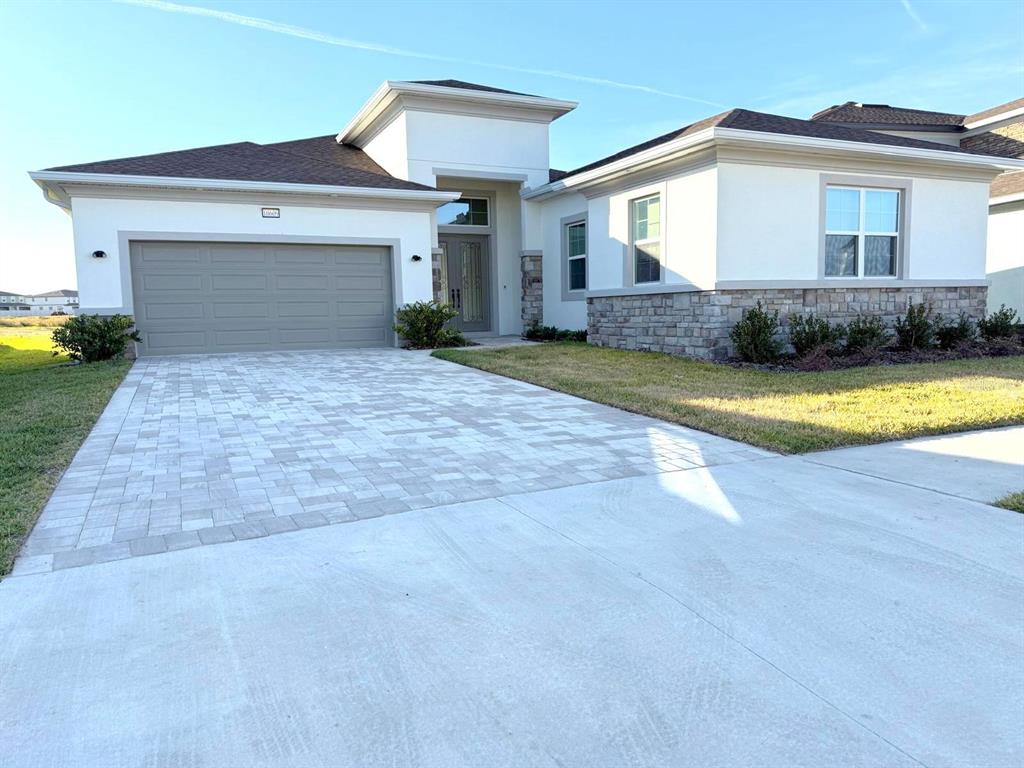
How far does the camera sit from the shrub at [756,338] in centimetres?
1061

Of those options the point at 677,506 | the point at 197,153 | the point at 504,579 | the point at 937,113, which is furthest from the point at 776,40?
the point at 504,579

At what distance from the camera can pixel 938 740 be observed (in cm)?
199

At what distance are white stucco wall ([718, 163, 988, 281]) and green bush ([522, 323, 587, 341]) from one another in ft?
15.4

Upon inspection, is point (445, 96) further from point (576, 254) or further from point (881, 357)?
point (881, 357)

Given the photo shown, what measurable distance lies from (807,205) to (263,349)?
415 inches

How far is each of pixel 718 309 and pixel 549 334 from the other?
5568 millimetres

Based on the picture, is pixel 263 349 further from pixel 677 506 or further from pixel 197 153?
pixel 677 506

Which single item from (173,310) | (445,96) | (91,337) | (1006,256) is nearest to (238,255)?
(173,310)

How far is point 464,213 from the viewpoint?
55.5 ft

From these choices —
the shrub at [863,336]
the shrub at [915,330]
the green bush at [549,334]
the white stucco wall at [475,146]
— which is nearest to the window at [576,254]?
the green bush at [549,334]

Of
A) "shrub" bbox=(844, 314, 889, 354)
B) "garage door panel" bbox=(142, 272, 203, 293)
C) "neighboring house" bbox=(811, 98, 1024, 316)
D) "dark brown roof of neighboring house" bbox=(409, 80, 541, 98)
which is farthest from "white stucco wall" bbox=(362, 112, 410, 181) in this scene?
"neighboring house" bbox=(811, 98, 1024, 316)

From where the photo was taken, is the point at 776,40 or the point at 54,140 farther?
the point at 776,40

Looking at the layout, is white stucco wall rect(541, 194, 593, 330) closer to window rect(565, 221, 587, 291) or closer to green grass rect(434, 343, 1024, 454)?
window rect(565, 221, 587, 291)

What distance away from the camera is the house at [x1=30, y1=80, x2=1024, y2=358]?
1113cm
